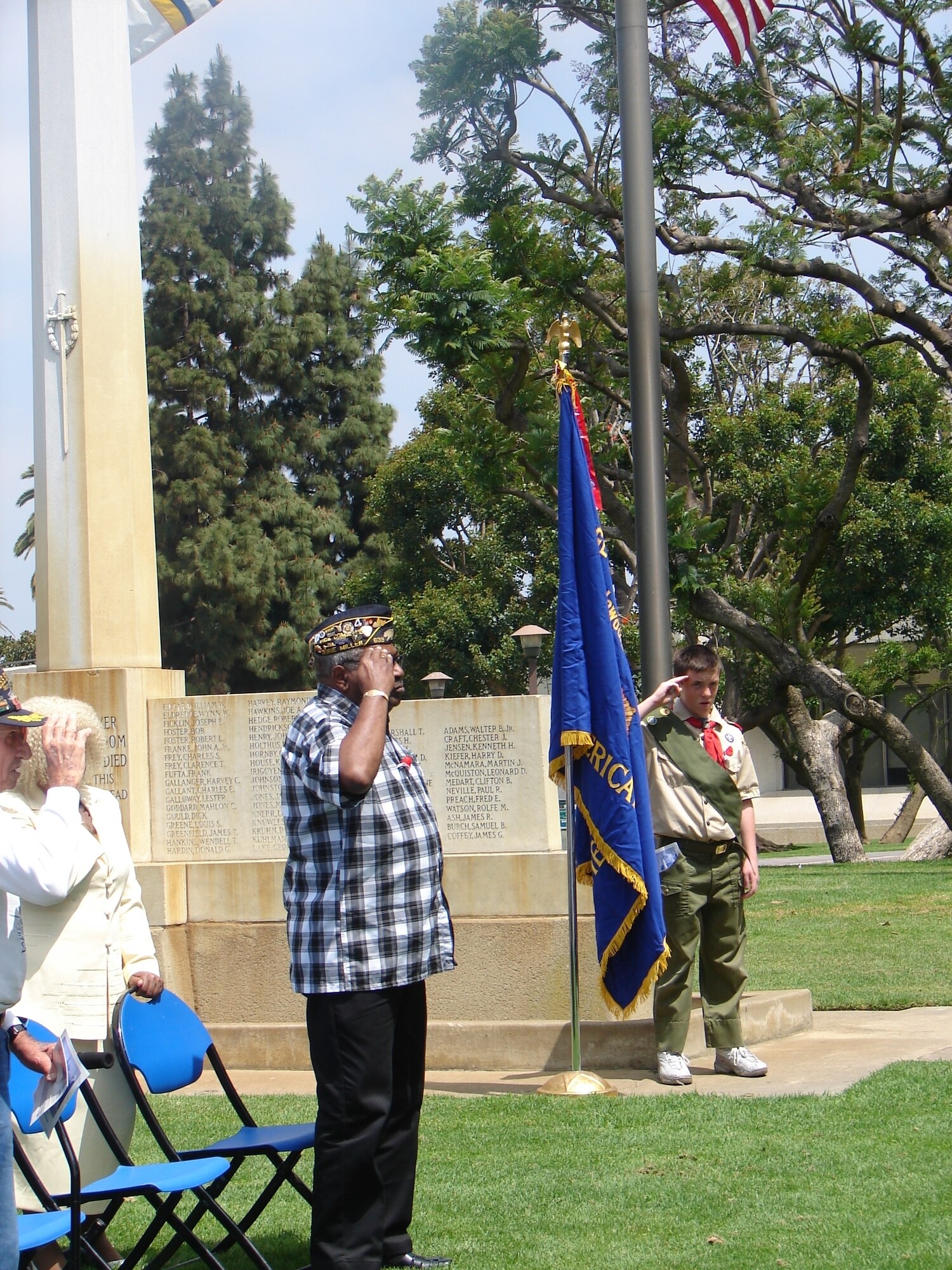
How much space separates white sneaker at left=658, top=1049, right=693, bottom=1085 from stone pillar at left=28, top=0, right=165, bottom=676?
3.80m

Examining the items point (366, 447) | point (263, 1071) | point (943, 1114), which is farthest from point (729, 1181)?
point (366, 447)

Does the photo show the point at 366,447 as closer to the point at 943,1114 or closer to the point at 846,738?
the point at 846,738

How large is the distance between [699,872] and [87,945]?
3.18m

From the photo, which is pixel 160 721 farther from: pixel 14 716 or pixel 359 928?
pixel 14 716

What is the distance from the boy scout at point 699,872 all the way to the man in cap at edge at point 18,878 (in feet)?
11.8

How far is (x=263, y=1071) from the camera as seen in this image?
8.08 m

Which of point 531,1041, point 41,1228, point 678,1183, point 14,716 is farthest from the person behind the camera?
point 531,1041

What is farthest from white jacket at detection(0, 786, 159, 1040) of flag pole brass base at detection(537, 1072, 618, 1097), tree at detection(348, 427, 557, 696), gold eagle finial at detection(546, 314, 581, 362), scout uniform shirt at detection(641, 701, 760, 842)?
tree at detection(348, 427, 557, 696)

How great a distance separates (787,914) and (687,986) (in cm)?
787

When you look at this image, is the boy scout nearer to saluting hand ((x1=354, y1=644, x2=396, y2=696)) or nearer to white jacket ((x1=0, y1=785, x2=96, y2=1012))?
saluting hand ((x1=354, y1=644, x2=396, y2=696))

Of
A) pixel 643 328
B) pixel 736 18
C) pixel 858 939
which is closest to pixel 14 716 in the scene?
pixel 643 328

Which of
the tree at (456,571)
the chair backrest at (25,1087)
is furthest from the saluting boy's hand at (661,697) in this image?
the tree at (456,571)

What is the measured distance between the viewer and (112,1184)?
4.00m

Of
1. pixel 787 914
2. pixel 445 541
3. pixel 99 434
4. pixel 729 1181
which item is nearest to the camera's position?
pixel 729 1181
